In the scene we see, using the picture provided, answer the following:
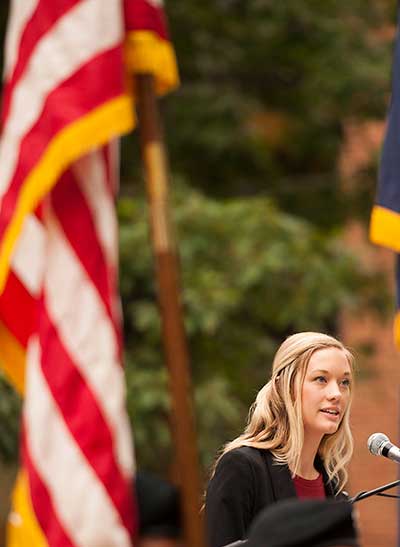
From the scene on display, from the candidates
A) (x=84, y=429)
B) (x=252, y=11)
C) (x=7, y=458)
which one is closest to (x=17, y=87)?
(x=84, y=429)

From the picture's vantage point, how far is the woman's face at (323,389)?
4.29m

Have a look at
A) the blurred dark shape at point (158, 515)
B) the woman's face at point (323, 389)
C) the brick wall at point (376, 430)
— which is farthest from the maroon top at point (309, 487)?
the brick wall at point (376, 430)

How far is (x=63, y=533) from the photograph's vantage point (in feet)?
15.9

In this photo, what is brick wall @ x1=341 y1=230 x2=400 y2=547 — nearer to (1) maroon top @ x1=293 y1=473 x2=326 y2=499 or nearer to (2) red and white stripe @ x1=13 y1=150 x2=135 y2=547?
(2) red and white stripe @ x1=13 y1=150 x2=135 y2=547

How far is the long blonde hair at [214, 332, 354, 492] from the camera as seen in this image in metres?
4.32

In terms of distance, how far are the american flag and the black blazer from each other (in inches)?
18.6

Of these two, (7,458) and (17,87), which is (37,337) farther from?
(7,458)

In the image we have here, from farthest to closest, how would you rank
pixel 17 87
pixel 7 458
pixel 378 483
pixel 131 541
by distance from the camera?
pixel 378 483
pixel 7 458
pixel 17 87
pixel 131 541

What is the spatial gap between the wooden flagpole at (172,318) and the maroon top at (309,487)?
30 cm

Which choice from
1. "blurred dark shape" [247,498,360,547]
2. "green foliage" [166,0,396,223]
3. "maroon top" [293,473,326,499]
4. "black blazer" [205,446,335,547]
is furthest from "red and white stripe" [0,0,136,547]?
"green foliage" [166,0,396,223]

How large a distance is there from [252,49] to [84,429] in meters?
7.25

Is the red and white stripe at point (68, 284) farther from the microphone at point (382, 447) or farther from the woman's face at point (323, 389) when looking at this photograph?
the microphone at point (382, 447)

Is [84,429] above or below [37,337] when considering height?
below

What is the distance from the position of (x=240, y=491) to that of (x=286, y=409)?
0.86 ft
